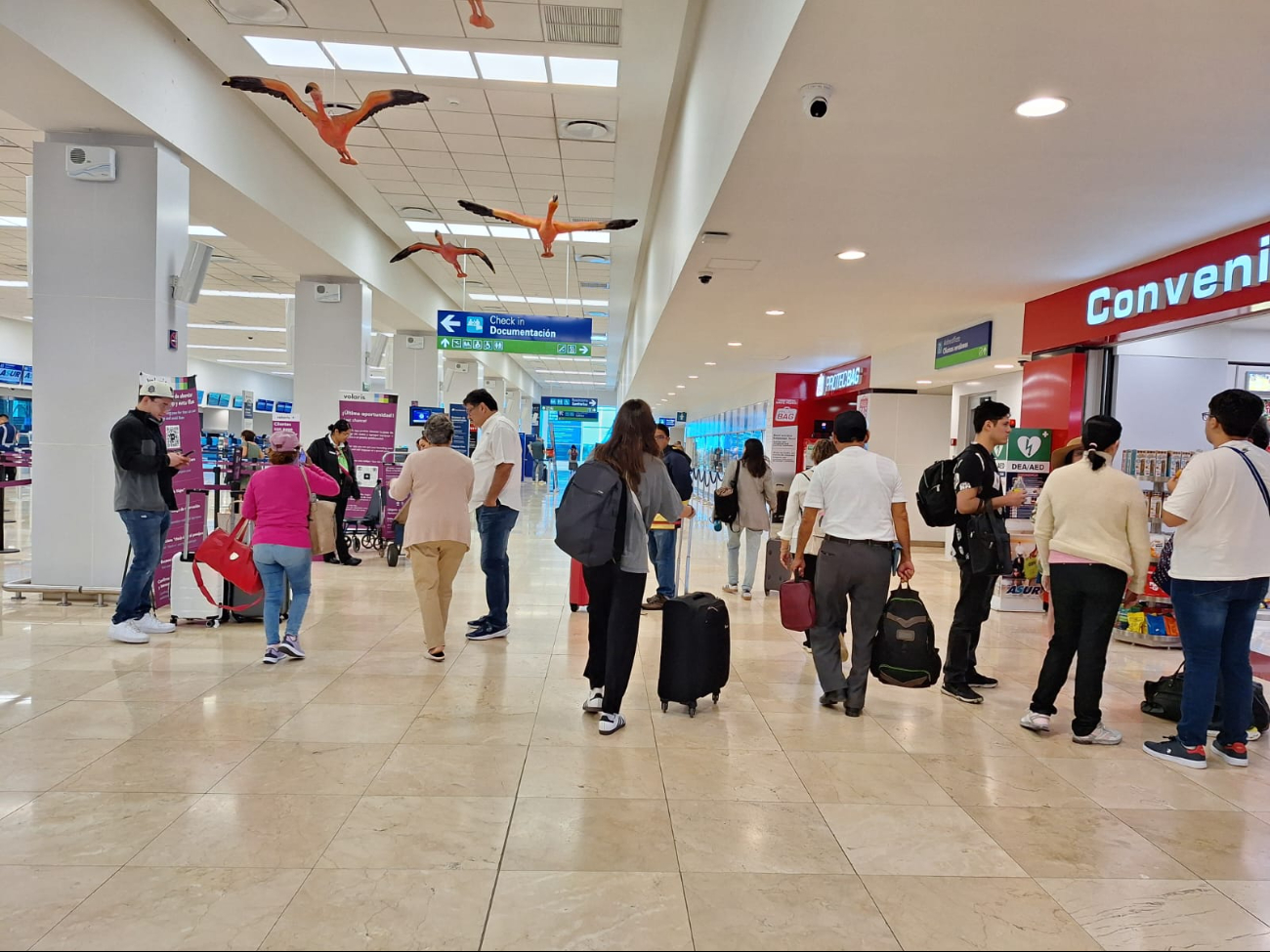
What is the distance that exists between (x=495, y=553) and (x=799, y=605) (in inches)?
88.4

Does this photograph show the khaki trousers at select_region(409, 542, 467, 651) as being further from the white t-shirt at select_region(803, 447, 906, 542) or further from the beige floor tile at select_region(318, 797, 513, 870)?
the white t-shirt at select_region(803, 447, 906, 542)

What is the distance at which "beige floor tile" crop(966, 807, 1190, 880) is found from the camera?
8.86 ft

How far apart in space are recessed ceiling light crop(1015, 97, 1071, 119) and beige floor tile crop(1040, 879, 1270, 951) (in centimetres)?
326

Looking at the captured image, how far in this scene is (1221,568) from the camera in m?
3.56

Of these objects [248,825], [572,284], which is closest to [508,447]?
[248,825]

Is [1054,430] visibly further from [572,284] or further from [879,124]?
[572,284]

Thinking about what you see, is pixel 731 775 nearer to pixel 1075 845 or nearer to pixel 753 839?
pixel 753 839

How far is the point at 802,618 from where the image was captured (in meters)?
Answer: 4.34

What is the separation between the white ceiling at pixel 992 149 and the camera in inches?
126

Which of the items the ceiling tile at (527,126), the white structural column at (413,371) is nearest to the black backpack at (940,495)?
the ceiling tile at (527,126)

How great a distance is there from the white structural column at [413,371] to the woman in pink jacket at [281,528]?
37.9 feet

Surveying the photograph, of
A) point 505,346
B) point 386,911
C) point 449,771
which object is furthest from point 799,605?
point 505,346

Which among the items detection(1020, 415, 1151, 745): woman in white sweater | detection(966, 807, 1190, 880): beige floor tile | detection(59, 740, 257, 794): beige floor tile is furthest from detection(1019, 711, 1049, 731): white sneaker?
detection(59, 740, 257, 794): beige floor tile

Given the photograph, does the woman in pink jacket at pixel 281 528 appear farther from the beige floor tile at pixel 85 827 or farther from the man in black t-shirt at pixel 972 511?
the man in black t-shirt at pixel 972 511
